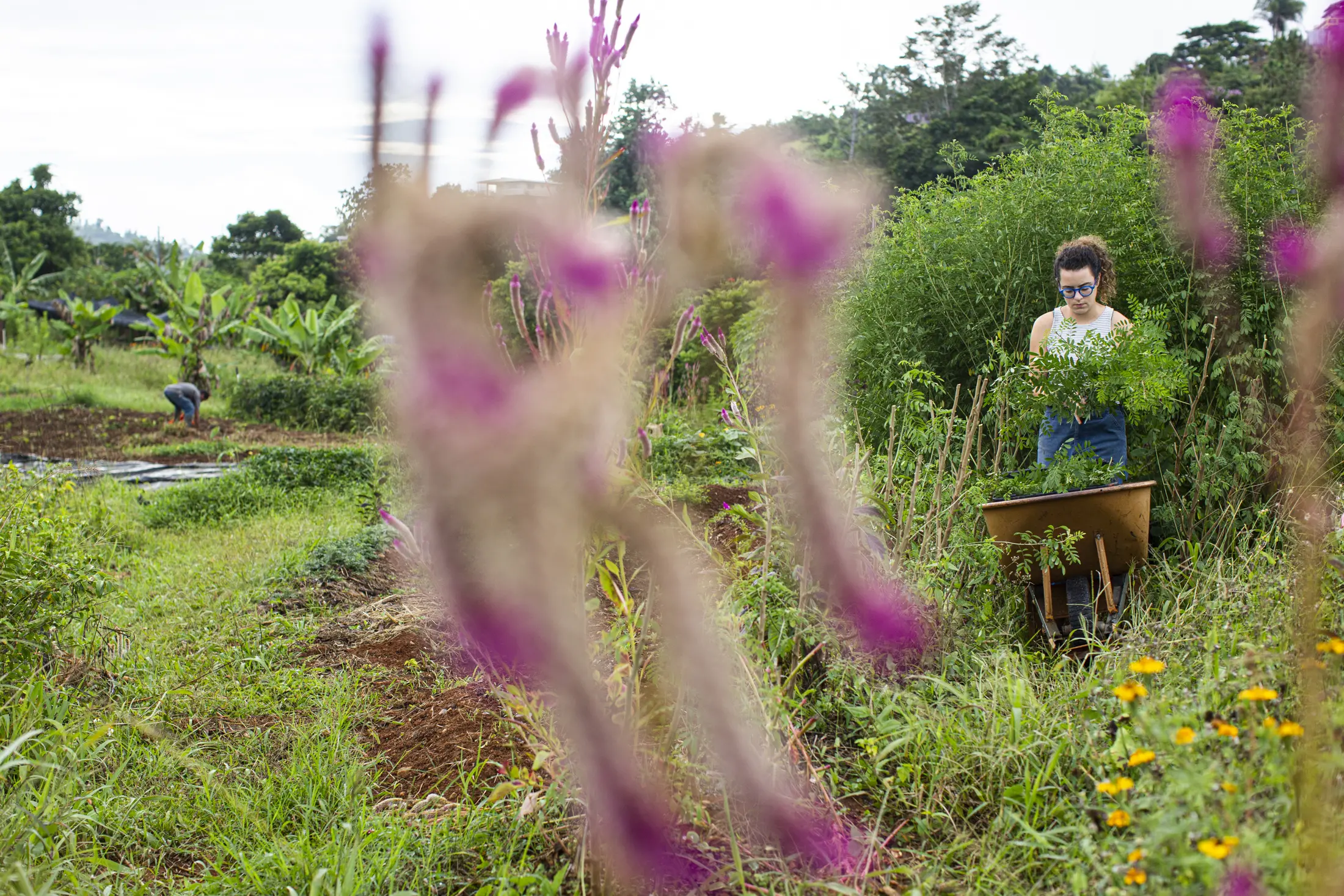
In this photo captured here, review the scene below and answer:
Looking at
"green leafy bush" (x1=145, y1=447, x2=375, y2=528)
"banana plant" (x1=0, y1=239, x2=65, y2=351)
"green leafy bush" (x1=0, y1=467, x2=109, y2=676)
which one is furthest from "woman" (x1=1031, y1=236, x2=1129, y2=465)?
"banana plant" (x1=0, y1=239, x2=65, y2=351)

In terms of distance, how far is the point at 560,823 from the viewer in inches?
81.9

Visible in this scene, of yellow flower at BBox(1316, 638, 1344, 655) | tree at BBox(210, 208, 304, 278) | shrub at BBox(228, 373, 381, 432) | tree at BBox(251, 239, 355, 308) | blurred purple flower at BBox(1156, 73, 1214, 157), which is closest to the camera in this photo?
yellow flower at BBox(1316, 638, 1344, 655)

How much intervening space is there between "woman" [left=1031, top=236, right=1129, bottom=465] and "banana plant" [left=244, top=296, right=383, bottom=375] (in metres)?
11.4

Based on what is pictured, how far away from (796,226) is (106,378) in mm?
19155

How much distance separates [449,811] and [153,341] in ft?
70.2

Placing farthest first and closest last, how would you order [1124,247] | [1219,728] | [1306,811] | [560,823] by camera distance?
[1124,247], [560,823], [1219,728], [1306,811]

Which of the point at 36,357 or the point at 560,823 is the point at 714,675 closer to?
the point at 560,823

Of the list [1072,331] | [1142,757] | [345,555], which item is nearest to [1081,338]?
[1072,331]

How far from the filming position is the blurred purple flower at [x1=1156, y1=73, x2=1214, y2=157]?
3.54 m

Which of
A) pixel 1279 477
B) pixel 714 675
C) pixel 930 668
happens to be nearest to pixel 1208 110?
pixel 1279 477

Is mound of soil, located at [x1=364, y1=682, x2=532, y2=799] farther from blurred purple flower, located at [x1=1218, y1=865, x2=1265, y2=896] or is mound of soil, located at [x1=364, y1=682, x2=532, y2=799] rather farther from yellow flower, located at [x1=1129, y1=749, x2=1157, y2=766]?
blurred purple flower, located at [x1=1218, y1=865, x2=1265, y2=896]

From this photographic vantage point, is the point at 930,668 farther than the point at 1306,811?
Yes

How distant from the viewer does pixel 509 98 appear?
23.0 inches

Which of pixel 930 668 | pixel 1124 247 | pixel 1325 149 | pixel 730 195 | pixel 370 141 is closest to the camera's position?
pixel 370 141
